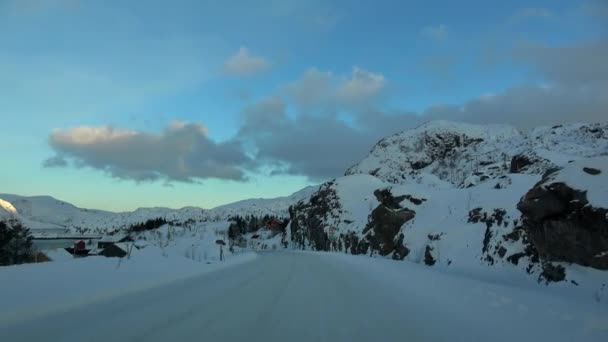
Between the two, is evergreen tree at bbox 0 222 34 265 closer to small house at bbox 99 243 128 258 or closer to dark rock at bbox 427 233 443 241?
small house at bbox 99 243 128 258

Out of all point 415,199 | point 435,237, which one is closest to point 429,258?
point 435,237

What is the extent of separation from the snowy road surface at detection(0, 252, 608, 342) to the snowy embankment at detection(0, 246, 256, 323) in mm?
604

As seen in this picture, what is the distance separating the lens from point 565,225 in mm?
14117

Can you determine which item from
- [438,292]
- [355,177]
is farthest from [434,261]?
[355,177]

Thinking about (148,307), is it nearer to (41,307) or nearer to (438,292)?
(41,307)

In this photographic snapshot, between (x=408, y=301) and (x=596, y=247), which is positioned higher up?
(x=596, y=247)

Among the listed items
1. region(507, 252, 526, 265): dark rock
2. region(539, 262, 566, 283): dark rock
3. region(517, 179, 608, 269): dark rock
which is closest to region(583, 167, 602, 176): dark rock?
region(517, 179, 608, 269): dark rock

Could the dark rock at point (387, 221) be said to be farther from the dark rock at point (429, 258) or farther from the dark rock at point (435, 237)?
the dark rock at point (429, 258)

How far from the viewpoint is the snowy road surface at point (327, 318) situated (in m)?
8.25

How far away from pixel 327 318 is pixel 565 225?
7.99 m

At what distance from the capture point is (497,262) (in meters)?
19.6

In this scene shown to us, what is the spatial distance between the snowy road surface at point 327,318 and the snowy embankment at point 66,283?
604 mm

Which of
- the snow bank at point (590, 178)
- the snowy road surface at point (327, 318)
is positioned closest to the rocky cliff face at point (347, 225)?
the snow bank at point (590, 178)

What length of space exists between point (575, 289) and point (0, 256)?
34872mm
